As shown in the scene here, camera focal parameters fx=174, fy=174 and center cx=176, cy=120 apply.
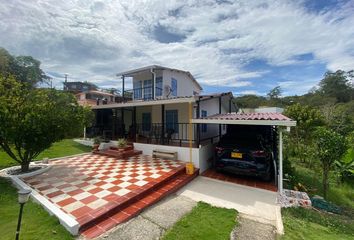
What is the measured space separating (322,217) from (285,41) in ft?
37.2

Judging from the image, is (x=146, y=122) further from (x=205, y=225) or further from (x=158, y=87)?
(x=205, y=225)

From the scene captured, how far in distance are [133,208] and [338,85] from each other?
63.4 m

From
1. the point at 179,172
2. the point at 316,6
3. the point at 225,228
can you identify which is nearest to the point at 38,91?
the point at 179,172

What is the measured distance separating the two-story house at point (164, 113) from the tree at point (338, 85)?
4699 cm

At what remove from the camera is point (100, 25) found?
385 inches

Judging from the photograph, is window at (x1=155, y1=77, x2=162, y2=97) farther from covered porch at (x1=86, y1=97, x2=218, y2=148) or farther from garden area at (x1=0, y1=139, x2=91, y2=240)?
garden area at (x1=0, y1=139, x2=91, y2=240)

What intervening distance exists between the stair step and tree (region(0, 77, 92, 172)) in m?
4.24

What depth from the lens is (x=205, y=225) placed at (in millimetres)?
3736

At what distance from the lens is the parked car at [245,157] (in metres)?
6.13

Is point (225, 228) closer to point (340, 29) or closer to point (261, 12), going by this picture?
point (261, 12)

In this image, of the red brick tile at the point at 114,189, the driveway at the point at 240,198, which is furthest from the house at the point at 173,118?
the red brick tile at the point at 114,189

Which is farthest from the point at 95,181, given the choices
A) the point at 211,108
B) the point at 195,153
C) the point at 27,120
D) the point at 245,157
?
the point at 211,108

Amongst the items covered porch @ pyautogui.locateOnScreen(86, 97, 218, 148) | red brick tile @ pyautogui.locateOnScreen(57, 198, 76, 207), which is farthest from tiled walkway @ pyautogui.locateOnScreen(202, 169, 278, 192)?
red brick tile @ pyautogui.locateOnScreen(57, 198, 76, 207)

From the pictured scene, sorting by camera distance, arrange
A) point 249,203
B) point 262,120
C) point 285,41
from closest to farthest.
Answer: point 249,203 → point 262,120 → point 285,41
